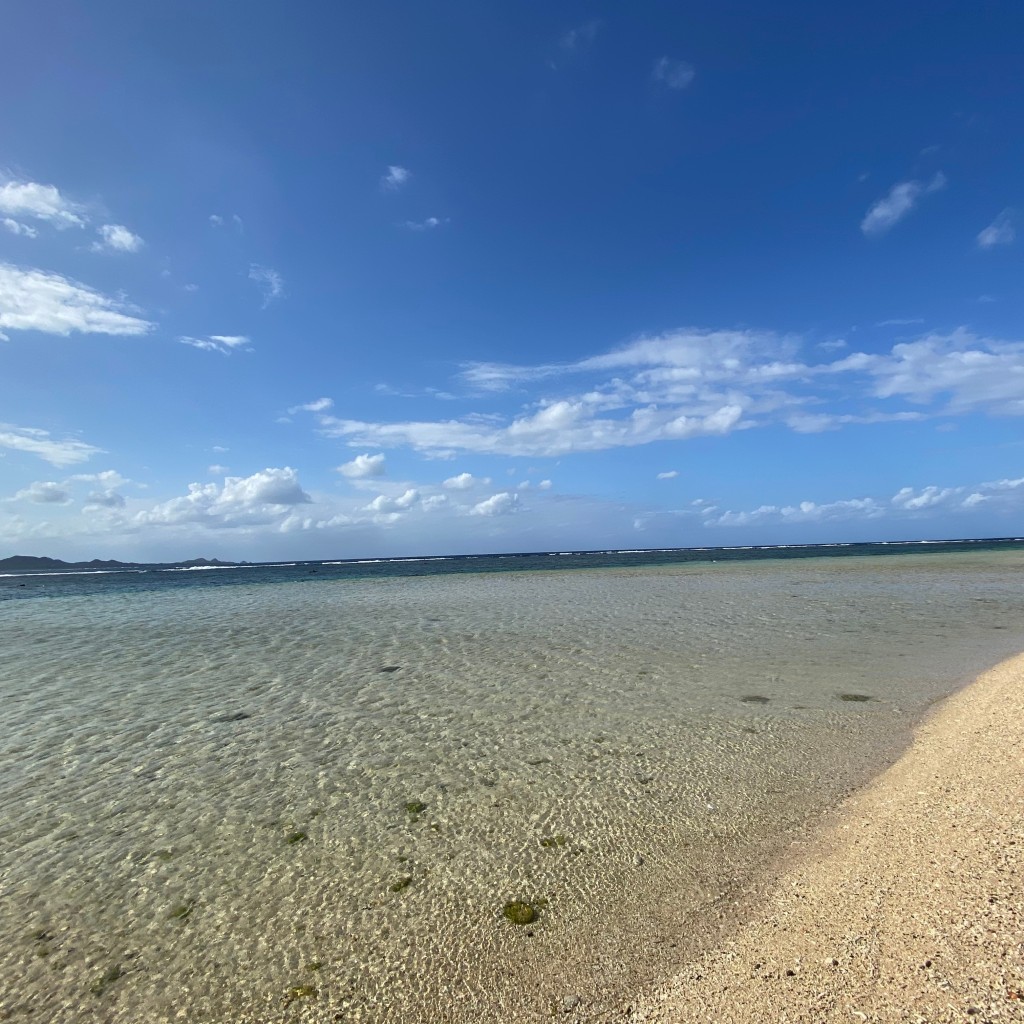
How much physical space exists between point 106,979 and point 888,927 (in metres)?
5.20

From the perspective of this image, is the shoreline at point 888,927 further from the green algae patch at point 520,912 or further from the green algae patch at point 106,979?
the green algae patch at point 106,979

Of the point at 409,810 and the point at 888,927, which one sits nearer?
the point at 888,927

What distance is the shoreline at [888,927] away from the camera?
123 inches

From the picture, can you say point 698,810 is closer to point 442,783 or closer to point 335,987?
point 442,783

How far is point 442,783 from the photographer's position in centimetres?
677

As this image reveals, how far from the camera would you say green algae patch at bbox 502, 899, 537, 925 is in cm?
430

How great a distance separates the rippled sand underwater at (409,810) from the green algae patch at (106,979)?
0.06 feet

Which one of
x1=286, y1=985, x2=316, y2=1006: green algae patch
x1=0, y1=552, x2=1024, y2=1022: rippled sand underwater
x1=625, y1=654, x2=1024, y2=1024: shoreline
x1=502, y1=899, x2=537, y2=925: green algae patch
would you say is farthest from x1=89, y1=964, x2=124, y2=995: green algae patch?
x1=625, y1=654, x2=1024, y2=1024: shoreline

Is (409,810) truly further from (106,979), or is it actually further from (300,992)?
(106,979)

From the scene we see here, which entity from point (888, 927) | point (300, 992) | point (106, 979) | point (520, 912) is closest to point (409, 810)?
point (520, 912)

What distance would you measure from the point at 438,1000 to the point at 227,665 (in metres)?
11.9

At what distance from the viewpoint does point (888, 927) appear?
3689mm

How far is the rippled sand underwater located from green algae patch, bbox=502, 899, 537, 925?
5 cm

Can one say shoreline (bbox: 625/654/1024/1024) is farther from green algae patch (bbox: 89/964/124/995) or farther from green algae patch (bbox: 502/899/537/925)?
green algae patch (bbox: 89/964/124/995)
